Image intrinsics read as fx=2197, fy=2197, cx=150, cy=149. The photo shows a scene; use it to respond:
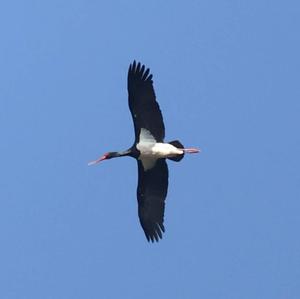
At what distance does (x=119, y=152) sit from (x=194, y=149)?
1.57 metres

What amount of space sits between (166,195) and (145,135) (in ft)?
4.02

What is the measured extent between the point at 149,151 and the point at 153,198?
94 cm

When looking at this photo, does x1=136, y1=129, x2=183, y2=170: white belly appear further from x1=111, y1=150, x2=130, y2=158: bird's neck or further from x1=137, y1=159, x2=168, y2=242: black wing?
x1=111, y1=150, x2=130, y2=158: bird's neck

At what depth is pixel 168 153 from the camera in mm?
40906

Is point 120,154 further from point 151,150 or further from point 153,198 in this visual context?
point 153,198

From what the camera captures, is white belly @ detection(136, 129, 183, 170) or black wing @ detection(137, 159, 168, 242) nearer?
white belly @ detection(136, 129, 183, 170)

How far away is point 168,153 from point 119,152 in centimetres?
146

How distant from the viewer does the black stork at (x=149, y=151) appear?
4088cm

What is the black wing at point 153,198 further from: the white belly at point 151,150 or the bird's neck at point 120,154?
the bird's neck at point 120,154

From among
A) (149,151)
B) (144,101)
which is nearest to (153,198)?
(149,151)

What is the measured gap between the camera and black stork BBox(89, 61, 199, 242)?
134 ft

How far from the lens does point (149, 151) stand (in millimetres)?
41281

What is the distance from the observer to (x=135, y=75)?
40938 millimetres

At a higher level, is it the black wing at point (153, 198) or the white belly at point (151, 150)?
the white belly at point (151, 150)
